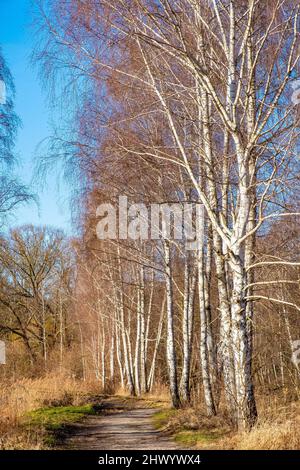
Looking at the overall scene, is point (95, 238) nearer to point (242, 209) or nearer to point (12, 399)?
point (12, 399)

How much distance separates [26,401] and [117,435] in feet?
8.55

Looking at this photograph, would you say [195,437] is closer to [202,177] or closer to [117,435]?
[117,435]

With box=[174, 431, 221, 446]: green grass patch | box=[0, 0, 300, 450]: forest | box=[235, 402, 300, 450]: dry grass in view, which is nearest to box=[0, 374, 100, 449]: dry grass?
box=[0, 0, 300, 450]: forest

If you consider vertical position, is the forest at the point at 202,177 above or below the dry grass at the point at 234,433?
above

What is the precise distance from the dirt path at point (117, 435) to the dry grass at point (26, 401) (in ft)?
2.76

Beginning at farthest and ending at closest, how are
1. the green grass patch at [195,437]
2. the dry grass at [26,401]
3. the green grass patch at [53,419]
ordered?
the green grass patch at [53,419], the green grass patch at [195,437], the dry grass at [26,401]

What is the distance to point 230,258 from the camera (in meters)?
6.86

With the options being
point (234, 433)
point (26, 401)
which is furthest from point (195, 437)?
point (26, 401)

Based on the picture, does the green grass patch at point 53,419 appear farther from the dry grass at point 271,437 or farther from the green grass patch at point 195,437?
the dry grass at point 271,437

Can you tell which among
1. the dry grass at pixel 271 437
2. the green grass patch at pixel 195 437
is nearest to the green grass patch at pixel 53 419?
the green grass patch at pixel 195 437

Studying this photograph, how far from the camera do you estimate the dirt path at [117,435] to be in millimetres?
7610

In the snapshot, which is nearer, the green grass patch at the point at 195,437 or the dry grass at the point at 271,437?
the dry grass at the point at 271,437

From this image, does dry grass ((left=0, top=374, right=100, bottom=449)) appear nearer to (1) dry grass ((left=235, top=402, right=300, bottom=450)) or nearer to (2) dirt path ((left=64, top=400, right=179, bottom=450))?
(2) dirt path ((left=64, top=400, right=179, bottom=450))

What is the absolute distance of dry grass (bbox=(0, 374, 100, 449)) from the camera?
22.0ft
